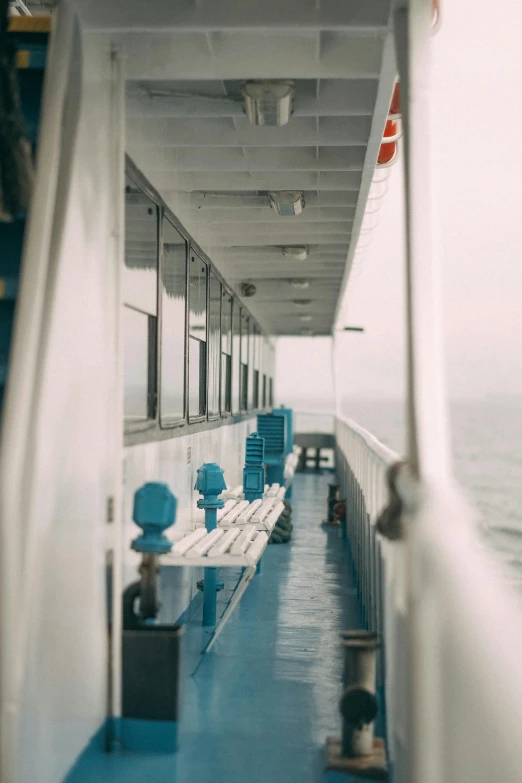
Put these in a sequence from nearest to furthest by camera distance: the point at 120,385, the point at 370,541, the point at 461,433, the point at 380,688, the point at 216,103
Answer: the point at 380,688 < the point at 120,385 < the point at 216,103 < the point at 370,541 < the point at 461,433

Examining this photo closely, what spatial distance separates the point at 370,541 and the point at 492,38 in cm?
265

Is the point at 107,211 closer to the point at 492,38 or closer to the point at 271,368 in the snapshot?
the point at 492,38

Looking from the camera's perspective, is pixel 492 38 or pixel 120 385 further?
pixel 492 38

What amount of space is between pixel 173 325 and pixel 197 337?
107 cm

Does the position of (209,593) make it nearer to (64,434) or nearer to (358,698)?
(358,698)

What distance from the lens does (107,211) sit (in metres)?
2.77

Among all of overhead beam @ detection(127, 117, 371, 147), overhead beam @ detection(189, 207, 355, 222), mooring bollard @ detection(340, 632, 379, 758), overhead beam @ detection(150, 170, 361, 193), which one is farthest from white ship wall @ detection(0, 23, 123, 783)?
overhead beam @ detection(189, 207, 355, 222)

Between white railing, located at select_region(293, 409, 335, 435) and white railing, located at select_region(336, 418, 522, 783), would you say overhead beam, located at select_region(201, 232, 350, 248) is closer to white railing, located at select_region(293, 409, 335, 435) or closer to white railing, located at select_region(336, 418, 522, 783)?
white railing, located at select_region(336, 418, 522, 783)

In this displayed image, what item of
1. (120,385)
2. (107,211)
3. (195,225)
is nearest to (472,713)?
(120,385)

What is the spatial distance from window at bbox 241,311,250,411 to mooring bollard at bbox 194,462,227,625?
16.0 feet

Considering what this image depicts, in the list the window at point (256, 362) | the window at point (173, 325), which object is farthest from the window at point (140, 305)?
the window at point (256, 362)

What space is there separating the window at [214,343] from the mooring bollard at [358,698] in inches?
147

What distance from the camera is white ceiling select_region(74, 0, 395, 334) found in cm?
273

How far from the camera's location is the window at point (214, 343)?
6252 mm
